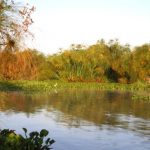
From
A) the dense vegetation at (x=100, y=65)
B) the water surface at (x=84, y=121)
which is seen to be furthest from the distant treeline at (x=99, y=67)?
the water surface at (x=84, y=121)

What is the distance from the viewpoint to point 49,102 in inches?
1082

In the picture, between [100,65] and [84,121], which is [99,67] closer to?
[100,65]

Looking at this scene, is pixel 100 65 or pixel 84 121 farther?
pixel 100 65

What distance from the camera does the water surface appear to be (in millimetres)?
14158

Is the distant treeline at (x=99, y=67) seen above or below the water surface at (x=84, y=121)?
above

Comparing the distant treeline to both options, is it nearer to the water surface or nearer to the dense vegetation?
the dense vegetation

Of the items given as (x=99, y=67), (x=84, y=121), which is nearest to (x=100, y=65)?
(x=99, y=67)

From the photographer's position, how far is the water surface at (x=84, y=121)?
14158mm

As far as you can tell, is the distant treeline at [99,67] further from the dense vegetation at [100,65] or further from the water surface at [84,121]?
the water surface at [84,121]

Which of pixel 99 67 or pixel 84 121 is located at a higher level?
pixel 99 67

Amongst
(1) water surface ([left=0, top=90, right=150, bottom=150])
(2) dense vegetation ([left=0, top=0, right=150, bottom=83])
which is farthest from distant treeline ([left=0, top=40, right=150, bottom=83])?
(1) water surface ([left=0, top=90, right=150, bottom=150])

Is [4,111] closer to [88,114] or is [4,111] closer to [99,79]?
[88,114]

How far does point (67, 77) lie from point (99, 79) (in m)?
4.25

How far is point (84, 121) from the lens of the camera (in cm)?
1931
